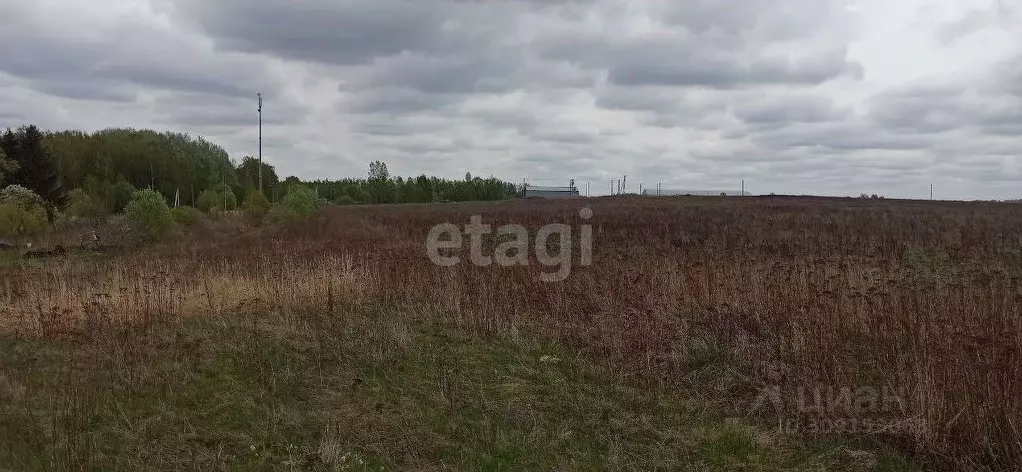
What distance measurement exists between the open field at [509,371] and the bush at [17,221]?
1568 cm

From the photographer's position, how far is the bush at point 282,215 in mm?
29688

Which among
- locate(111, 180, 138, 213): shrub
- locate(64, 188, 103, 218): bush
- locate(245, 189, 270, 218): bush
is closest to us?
locate(245, 189, 270, 218): bush

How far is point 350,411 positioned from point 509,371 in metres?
1.61

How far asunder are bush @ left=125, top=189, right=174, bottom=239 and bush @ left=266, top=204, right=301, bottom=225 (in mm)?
6338

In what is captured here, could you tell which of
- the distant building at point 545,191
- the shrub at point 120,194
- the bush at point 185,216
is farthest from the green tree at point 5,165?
the distant building at point 545,191

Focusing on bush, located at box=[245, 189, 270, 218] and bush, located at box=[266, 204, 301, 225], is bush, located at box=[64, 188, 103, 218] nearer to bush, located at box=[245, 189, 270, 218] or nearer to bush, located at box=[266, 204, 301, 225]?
bush, located at box=[245, 189, 270, 218]

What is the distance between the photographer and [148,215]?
22.3 meters

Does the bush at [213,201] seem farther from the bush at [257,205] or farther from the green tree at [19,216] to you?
the green tree at [19,216]

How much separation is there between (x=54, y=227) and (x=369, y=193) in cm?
4387

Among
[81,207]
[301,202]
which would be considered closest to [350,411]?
[301,202]

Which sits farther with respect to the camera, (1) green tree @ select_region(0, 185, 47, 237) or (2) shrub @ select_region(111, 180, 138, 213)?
(2) shrub @ select_region(111, 180, 138, 213)

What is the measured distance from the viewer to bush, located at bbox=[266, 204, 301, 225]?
1169 inches

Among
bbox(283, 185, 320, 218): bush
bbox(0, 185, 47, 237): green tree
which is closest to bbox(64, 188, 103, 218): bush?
bbox(0, 185, 47, 237): green tree

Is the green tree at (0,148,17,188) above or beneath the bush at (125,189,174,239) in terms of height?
above
